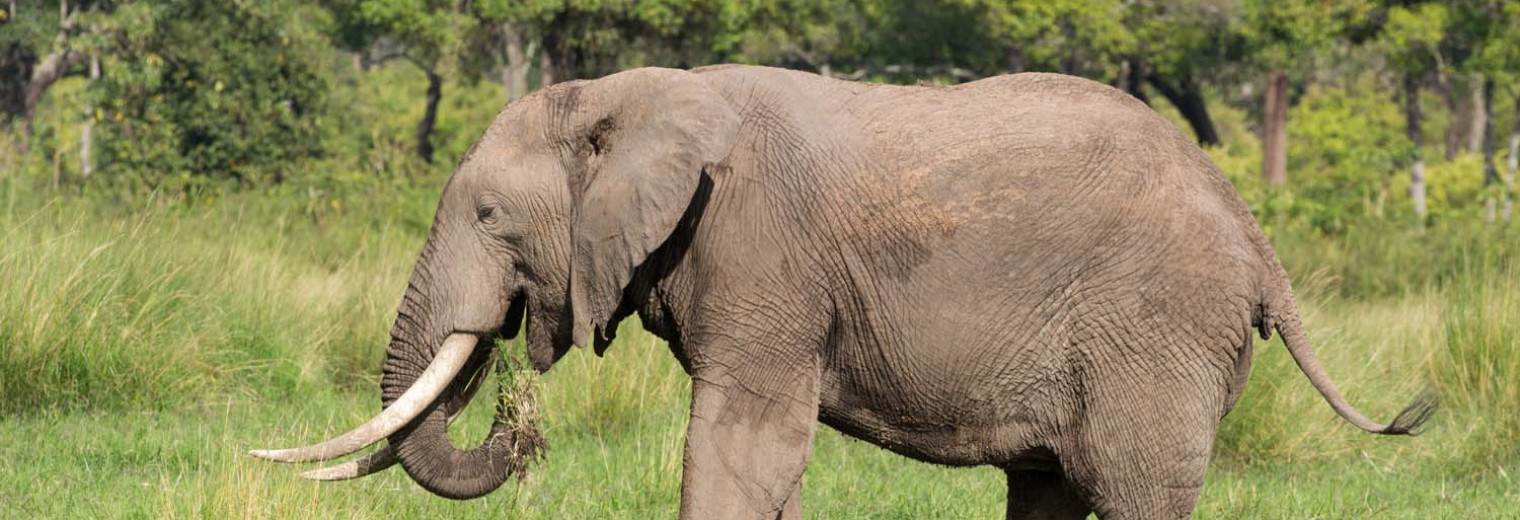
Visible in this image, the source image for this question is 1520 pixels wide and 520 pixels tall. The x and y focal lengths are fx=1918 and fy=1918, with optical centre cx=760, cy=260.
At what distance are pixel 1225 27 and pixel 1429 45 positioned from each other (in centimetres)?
892

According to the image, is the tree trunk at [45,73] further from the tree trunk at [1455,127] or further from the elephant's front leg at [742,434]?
the tree trunk at [1455,127]

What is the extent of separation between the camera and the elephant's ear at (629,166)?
178 inches

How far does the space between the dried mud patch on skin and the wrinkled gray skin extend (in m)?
0.18

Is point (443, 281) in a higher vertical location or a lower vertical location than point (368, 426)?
higher

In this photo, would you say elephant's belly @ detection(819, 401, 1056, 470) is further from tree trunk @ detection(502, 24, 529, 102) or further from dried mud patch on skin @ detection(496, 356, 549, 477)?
tree trunk @ detection(502, 24, 529, 102)

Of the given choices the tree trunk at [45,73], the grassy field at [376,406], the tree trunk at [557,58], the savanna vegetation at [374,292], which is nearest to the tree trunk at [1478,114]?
the savanna vegetation at [374,292]

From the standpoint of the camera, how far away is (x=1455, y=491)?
25.8 feet

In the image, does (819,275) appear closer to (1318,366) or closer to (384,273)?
(1318,366)

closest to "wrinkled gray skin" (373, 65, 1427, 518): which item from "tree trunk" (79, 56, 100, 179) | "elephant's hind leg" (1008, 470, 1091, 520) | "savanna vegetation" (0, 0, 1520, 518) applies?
"elephant's hind leg" (1008, 470, 1091, 520)

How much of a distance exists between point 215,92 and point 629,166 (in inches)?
604

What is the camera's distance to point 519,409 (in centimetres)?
498

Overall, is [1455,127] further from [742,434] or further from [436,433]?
[436,433]

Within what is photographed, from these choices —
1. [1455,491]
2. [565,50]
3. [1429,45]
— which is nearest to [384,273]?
[1455,491]

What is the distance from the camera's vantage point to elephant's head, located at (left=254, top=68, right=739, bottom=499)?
4.55 metres
